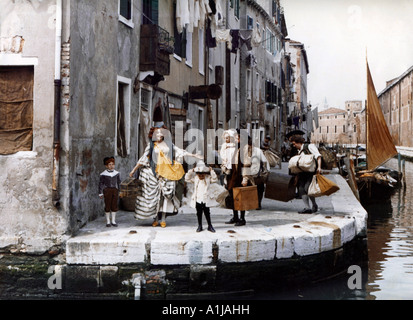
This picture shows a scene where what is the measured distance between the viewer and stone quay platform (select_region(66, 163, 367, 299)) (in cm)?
686

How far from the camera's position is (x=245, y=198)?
8195mm

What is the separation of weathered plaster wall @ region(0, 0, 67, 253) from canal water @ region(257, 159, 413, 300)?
10.6ft

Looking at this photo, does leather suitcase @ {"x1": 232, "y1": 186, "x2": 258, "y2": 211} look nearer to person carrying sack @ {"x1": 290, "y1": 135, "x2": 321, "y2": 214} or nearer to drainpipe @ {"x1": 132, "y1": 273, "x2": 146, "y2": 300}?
person carrying sack @ {"x1": 290, "y1": 135, "x2": 321, "y2": 214}

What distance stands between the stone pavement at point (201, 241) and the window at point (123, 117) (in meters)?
2.00

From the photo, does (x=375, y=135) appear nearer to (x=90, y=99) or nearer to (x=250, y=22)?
(x=250, y=22)

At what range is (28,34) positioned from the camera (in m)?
7.32

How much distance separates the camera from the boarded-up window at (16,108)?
7508mm

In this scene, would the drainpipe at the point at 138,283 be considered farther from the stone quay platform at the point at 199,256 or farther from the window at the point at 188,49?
the window at the point at 188,49

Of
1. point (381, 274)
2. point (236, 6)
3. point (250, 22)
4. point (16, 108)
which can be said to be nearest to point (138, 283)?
point (16, 108)

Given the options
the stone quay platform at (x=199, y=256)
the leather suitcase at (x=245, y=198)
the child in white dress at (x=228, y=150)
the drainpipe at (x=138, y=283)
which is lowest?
the drainpipe at (x=138, y=283)

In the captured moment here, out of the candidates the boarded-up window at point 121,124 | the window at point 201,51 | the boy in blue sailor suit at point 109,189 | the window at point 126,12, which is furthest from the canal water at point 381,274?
the window at point 201,51

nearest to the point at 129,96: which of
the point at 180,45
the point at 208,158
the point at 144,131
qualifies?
the point at 144,131

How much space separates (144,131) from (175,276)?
5.06 m

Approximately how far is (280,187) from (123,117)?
333 cm
